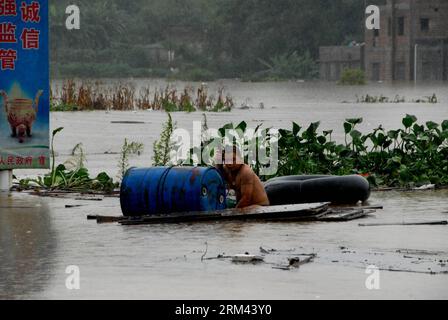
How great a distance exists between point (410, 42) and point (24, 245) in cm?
12602

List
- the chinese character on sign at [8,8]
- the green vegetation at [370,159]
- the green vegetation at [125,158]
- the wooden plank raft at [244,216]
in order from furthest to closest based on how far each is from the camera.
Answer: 1. the green vegetation at [125,158]
2. the green vegetation at [370,159]
3. the chinese character on sign at [8,8]
4. the wooden plank raft at [244,216]

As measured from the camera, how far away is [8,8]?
1866cm

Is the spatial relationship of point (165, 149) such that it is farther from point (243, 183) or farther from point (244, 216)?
point (244, 216)

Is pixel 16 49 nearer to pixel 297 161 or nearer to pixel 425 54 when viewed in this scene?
pixel 297 161

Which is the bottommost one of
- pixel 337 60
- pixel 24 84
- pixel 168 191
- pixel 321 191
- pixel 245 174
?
pixel 321 191

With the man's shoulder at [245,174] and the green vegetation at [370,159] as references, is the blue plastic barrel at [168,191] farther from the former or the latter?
the green vegetation at [370,159]

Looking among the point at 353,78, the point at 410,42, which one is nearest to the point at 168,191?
the point at 353,78

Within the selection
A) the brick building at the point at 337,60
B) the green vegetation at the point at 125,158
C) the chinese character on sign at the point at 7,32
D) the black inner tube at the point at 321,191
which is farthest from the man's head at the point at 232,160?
the brick building at the point at 337,60

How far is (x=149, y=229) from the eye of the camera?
15117mm

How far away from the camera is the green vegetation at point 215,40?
552 ft

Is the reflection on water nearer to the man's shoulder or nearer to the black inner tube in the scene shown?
the man's shoulder

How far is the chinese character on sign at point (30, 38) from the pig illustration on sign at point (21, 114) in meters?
0.64

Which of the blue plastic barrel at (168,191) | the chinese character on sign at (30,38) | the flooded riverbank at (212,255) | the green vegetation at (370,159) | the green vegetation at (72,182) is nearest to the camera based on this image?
the flooded riverbank at (212,255)
